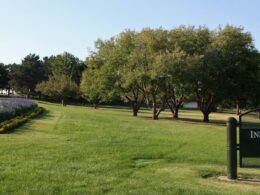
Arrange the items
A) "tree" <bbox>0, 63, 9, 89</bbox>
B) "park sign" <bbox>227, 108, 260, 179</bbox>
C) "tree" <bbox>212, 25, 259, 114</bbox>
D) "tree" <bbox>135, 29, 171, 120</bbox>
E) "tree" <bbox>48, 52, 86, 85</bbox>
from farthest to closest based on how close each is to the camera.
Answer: "tree" <bbox>48, 52, 86, 85</bbox> → "tree" <bbox>0, 63, 9, 89</bbox> → "tree" <bbox>212, 25, 259, 114</bbox> → "tree" <bbox>135, 29, 171, 120</bbox> → "park sign" <bbox>227, 108, 260, 179</bbox>

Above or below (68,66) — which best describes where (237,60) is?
below

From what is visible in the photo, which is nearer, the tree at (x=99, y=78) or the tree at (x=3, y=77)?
the tree at (x=99, y=78)

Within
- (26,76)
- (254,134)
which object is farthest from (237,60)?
(26,76)

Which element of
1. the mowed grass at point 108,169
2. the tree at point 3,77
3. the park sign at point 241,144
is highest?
the tree at point 3,77

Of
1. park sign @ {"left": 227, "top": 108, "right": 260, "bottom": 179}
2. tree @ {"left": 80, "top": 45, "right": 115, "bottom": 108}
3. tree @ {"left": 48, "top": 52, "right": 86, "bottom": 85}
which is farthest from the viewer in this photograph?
tree @ {"left": 48, "top": 52, "right": 86, "bottom": 85}

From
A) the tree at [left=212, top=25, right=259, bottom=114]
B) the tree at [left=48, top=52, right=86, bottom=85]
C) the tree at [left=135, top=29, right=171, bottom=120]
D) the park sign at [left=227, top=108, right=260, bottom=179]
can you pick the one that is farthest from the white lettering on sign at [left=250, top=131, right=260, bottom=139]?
the tree at [left=48, top=52, right=86, bottom=85]

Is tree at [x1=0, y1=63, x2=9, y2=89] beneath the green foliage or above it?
beneath

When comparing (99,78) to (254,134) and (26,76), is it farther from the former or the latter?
(26,76)

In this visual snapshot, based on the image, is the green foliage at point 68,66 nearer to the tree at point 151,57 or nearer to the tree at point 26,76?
the tree at point 26,76

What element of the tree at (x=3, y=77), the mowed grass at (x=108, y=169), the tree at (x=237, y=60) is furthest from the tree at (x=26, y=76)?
the mowed grass at (x=108, y=169)

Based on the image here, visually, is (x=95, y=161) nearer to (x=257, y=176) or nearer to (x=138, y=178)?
(x=138, y=178)

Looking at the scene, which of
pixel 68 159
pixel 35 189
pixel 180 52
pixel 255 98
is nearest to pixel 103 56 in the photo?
pixel 180 52

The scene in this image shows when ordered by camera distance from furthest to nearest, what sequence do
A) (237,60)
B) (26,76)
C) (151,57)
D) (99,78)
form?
1. (26,76)
2. (99,78)
3. (237,60)
4. (151,57)

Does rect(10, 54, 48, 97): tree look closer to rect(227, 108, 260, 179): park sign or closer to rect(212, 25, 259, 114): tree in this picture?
rect(212, 25, 259, 114): tree
